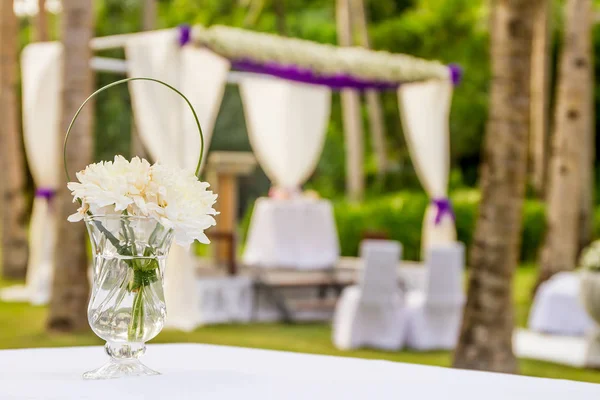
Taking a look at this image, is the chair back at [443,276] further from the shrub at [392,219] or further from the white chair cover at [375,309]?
the shrub at [392,219]

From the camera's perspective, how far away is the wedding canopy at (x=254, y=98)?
8023 mm

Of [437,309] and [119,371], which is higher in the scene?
[119,371]

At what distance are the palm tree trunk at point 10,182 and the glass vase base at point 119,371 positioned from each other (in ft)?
35.1

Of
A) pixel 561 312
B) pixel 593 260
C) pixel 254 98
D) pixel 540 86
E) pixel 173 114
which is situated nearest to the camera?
pixel 593 260

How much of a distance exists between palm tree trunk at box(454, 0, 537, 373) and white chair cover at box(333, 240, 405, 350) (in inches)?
65.5

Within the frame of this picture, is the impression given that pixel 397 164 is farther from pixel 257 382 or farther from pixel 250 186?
pixel 257 382

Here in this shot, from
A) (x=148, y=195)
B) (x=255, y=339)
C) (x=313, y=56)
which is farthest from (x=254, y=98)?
(x=148, y=195)

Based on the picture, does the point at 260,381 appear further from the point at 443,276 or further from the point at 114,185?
the point at 443,276

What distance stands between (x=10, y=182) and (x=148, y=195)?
1092 centimetres

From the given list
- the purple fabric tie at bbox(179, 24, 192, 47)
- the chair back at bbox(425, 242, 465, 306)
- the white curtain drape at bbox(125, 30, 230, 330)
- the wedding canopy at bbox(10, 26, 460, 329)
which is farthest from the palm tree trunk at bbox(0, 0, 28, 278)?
the chair back at bbox(425, 242, 465, 306)

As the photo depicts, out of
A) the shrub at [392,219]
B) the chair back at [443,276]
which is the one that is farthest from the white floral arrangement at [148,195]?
the shrub at [392,219]

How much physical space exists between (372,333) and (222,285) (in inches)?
68.4

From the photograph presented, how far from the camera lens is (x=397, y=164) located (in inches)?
959

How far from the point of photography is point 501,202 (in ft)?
19.2
